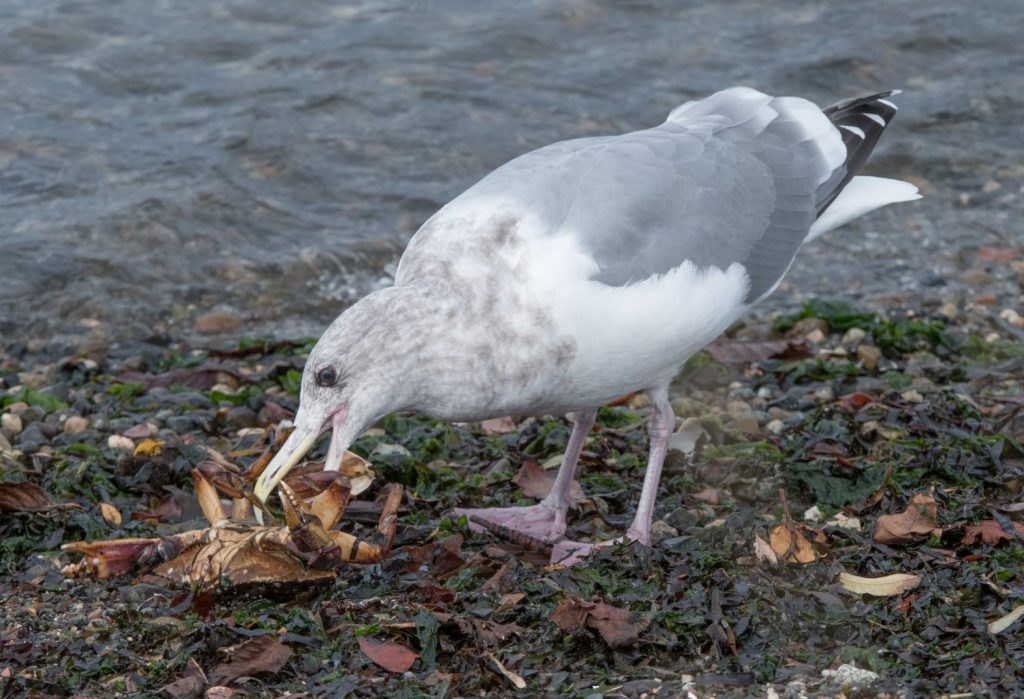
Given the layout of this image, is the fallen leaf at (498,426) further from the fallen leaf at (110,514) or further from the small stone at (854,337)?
the small stone at (854,337)

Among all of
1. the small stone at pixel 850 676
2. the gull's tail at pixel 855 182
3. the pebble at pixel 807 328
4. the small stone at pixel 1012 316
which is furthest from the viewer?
the small stone at pixel 1012 316

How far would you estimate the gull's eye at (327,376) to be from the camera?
398 centimetres

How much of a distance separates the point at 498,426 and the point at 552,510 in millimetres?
881

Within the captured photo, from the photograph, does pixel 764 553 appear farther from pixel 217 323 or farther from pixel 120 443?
pixel 217 323

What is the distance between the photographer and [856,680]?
3.32 meters

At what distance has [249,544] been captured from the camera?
408 centimetres

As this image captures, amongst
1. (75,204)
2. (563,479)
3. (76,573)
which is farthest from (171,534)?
(75,204)

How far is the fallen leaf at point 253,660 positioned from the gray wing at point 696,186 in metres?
1.75

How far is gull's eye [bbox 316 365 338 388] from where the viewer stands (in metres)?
3.98

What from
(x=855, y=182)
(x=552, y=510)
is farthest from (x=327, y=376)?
(x=855, y=182)

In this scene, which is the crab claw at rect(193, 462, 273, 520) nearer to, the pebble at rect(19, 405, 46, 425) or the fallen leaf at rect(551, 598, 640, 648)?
the fallen leaf at rect(551, 598, 640, 648)

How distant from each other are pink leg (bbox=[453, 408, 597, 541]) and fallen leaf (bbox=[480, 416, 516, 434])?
58 cm

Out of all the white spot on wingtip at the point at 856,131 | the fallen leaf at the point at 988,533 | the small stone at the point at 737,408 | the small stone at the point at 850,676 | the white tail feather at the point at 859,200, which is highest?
the white spot on wingtip at the point at 856,131

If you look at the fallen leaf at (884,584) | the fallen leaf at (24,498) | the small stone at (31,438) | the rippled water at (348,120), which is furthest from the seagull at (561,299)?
the rippled water at (348,120)
